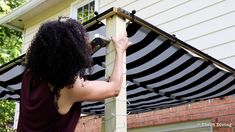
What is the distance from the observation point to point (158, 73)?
175 inches

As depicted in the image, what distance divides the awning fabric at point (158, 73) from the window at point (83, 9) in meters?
3.59

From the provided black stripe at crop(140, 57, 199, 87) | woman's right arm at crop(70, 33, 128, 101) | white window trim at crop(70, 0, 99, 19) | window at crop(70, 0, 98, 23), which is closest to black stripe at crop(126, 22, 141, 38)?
woman's right arm at crop(70, 33, 128, 101)

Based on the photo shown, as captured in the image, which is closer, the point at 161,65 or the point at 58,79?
the point at 58,79

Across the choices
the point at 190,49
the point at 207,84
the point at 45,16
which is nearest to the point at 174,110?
the point at 207,84

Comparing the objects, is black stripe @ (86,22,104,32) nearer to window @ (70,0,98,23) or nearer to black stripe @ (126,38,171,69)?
black stripe @ (126,38,171,69)

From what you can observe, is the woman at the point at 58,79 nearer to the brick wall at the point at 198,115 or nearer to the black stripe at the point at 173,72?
the black stripe at the point at 173,72

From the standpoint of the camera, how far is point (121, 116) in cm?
274

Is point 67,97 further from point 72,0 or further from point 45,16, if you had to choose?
point 45,16

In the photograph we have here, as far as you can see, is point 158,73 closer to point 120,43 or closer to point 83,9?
point 120,43

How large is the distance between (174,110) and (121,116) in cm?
370

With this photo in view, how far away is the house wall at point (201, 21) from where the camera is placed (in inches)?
225

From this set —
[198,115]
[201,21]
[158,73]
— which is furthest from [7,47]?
[158,73]

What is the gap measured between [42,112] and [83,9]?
7.19 metres

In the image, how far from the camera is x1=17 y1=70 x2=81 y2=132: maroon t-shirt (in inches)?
89.2
